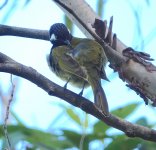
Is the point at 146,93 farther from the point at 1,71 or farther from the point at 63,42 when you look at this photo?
the point at 63,42

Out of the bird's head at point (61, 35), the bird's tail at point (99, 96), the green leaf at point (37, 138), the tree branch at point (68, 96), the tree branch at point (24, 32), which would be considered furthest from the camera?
the bird's head at point (61, 35)

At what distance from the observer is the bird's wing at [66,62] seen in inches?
98.1

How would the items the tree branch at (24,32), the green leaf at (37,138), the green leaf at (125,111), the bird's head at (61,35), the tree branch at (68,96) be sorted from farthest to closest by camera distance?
the bird's head at (61,35) → the green leaf at (125,111) → the green leaf at (37,138) → the tree branch at (24,32) → the tree branch at (68,96)

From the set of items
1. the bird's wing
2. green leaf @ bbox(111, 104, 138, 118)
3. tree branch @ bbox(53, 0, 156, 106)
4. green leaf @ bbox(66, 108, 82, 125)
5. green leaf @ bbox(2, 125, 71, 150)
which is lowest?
green leaf @ bbox(2, 125, 71, 150)

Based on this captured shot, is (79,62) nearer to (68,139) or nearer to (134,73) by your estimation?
(68,139)

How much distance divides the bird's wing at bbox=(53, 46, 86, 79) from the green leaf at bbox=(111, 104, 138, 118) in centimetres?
26

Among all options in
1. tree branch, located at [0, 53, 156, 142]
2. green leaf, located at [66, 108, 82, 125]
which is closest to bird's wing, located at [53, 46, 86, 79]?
green leaf, located at [66, 108, 82, 125]

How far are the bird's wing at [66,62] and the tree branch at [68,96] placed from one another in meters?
0.65

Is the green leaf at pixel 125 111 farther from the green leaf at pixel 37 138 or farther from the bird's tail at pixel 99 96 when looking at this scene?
the green leaf at pixel 37 138

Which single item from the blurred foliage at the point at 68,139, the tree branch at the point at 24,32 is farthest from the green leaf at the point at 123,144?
the tree branch at the point at 24,32

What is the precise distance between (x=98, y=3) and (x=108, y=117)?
1.24m

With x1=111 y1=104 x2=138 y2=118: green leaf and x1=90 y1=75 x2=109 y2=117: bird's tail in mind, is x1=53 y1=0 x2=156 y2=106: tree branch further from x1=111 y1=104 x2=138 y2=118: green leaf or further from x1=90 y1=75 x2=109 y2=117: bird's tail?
x1=111 y1=104 x2=138 y2=118: green leaf

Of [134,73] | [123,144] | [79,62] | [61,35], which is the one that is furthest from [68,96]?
[61,35]

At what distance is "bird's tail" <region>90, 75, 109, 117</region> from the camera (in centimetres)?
179
